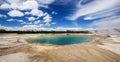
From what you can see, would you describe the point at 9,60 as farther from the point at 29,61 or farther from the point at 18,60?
the point at 29,61

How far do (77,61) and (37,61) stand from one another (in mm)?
2955

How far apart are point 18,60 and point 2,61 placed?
1104 millimetres

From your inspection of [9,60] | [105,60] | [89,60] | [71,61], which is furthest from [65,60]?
[9,60]

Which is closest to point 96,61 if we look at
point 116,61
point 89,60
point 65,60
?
point 89,60

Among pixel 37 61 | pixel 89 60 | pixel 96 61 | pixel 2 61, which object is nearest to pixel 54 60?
pixel 37 61

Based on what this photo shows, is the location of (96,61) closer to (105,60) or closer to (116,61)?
(105,60)

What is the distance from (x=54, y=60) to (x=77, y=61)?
1737 mm

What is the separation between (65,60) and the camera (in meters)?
7.84

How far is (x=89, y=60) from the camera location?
7.86 metres

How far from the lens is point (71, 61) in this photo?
7609mm

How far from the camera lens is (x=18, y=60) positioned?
7746 mm

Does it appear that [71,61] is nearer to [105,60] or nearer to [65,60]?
[65,60]

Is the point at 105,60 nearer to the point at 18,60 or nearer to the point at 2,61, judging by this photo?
the point at 18,60

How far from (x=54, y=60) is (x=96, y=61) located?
3.17 m
